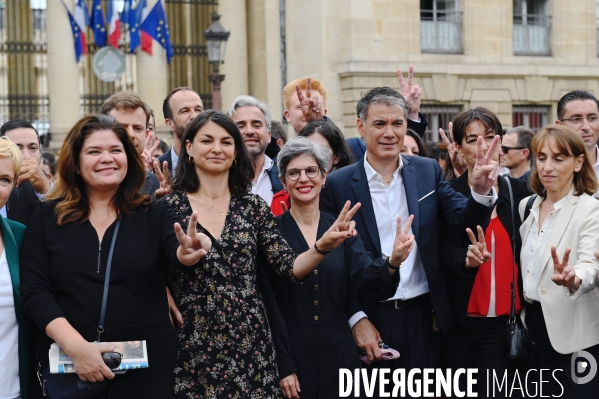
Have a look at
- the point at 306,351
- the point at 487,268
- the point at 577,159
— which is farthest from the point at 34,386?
the point at 577,159

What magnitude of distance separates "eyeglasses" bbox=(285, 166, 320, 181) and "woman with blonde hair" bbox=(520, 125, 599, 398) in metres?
1.47

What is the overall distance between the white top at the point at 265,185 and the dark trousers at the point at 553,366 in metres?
2.00

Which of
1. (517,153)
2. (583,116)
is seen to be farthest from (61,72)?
(583,116)

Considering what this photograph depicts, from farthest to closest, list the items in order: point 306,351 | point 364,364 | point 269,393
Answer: point 364,364, point 306,351, point 269,393

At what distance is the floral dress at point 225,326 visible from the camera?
482cm

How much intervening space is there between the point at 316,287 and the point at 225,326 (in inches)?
29.2

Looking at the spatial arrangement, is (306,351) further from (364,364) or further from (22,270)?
(22,270)

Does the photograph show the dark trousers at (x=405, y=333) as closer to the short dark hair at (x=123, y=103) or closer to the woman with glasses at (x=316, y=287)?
the woman with glasses at (x=316, y=287)

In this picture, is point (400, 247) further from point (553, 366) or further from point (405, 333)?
point (553, 366)

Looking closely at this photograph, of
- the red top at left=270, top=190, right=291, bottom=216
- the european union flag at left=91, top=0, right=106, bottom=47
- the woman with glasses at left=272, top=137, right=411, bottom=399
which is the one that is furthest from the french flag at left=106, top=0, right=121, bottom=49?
the woman with glasses at left=272, top=137, right=411, bottom=399

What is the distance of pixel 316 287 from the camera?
536cm

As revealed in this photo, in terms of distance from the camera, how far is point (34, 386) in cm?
476

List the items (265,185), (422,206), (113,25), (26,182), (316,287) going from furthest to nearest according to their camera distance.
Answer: (113,25) < (265,185) < (422,206) < (26,182) < (316,287)

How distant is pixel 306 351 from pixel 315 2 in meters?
16.3
